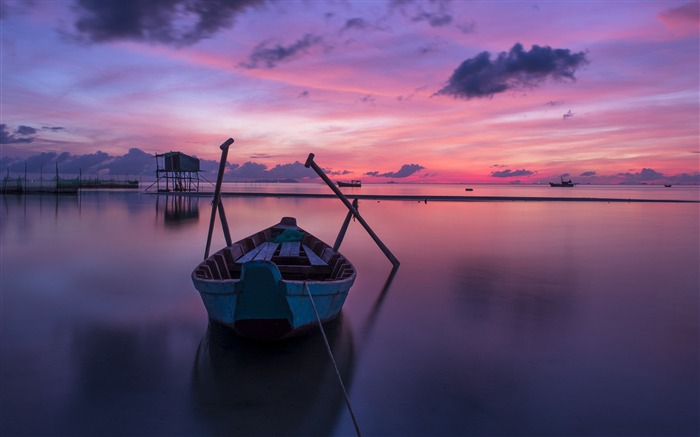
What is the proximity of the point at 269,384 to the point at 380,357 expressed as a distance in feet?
7.10

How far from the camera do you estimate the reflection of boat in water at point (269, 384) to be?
210 inches

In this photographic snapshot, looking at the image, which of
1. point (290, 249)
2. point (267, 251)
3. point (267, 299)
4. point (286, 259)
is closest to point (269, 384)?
point (267, 299)

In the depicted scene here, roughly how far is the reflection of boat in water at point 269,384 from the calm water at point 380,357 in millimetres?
29

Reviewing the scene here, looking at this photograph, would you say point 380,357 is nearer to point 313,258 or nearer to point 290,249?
point 313,258

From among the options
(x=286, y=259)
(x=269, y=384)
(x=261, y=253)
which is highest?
(x=261, y=253)

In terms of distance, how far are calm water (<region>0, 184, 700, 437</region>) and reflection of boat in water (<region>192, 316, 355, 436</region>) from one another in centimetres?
3

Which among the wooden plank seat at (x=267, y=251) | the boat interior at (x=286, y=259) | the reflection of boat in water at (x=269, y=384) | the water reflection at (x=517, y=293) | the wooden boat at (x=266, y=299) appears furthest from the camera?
the wooden plank seat at (x=267, y=251)

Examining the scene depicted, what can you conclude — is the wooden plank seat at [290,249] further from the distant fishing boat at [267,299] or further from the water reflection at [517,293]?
the water reflection at [517,293]

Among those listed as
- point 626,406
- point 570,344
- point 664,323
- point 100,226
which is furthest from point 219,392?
point 100,226

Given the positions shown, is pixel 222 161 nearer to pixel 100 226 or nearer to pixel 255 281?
pixel 255 281

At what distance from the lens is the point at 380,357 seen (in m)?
7.55

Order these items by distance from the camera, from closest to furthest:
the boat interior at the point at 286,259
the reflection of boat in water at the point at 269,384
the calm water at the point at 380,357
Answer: the reflection of boat in water at the point at 269,384
the calm water at the point at 380,357
the boat interior at the point at 286,259

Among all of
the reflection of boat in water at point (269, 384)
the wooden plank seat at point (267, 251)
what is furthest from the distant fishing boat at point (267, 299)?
the wooden plank seat at point (267, 251)

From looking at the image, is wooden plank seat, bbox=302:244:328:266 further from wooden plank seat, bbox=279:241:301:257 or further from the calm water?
the calm water
